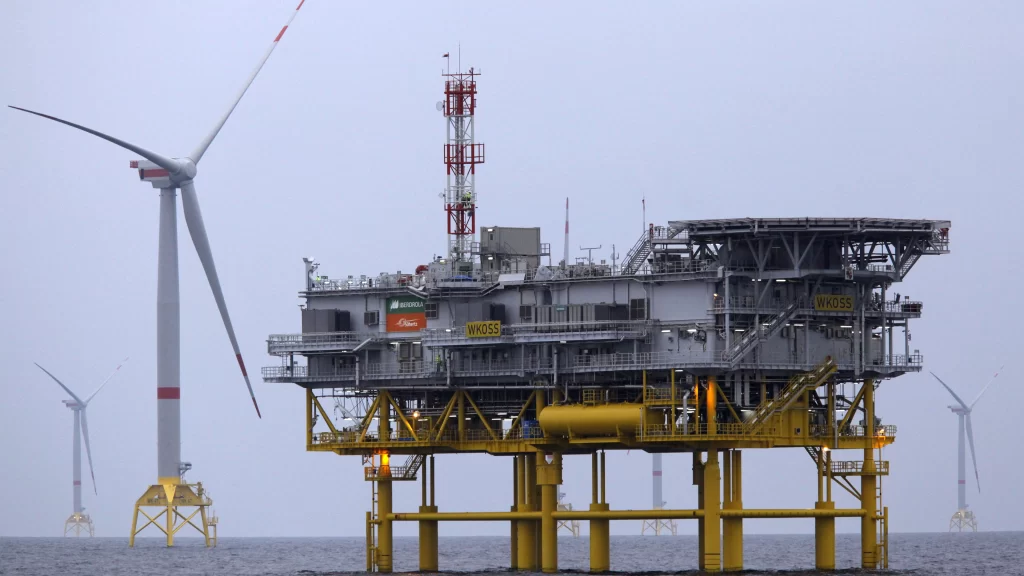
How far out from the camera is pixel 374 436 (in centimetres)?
9525

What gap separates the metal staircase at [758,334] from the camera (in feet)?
276

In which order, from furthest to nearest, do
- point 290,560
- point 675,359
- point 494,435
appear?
1. point 290,560
2. point 494,435
3. point 675,359

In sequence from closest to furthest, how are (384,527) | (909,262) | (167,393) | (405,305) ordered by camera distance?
(909,262)
(405,305)
(384,527)
(167,393)

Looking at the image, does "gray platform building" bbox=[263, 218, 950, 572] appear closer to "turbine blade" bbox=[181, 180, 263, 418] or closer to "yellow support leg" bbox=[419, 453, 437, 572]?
"yellow support leg" bbox=[419, 453, 437, 572]

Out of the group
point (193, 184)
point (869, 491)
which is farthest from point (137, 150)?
point (869, 491)

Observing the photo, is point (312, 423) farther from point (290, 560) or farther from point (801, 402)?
point (290, 560)

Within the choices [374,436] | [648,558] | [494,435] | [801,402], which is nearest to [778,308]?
[801,402]

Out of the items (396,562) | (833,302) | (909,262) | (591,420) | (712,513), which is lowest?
(396,562)

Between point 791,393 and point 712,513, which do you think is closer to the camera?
point 791,393

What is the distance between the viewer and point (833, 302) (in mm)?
86625

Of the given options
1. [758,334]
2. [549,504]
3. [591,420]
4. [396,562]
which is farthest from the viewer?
[396,562]

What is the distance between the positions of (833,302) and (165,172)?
211ft

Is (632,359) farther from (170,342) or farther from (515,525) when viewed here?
(170,342)

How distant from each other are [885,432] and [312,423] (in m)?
25.6
